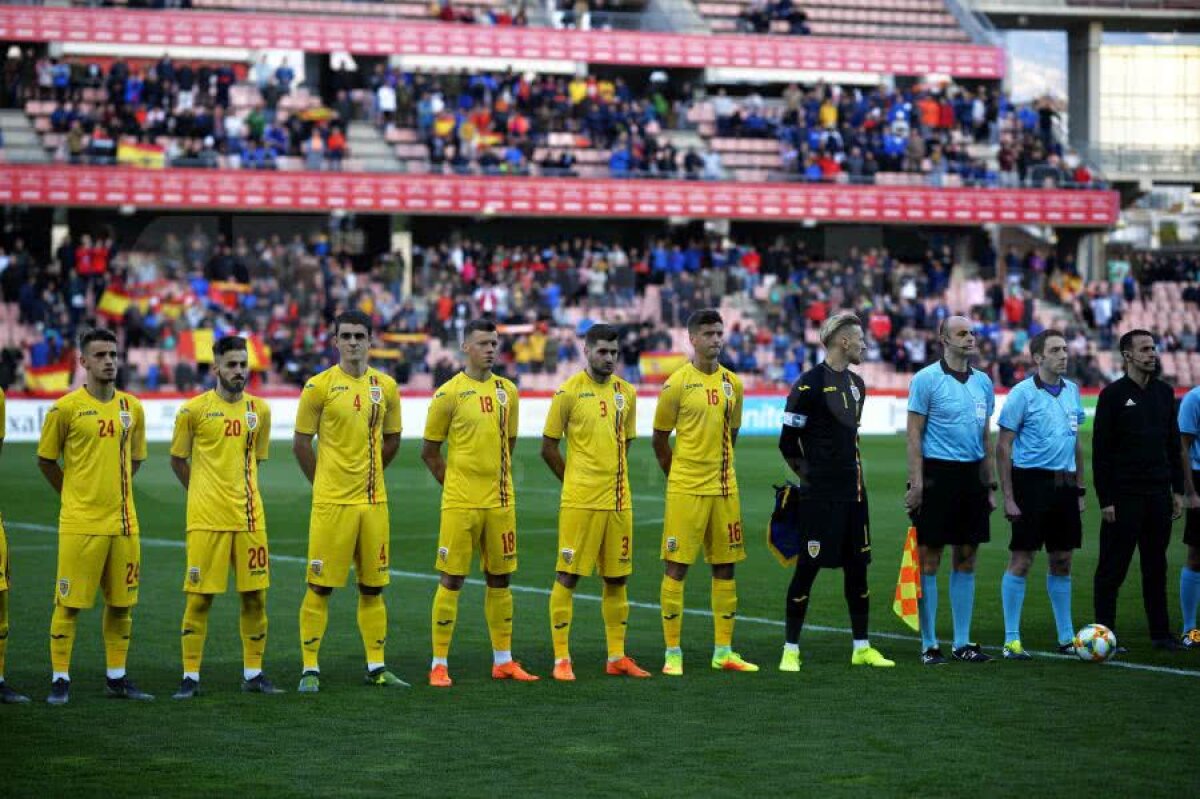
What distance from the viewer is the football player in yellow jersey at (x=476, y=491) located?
38.6 ft

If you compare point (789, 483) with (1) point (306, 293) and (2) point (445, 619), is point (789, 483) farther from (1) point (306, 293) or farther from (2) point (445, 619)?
(1) point (306, 293)

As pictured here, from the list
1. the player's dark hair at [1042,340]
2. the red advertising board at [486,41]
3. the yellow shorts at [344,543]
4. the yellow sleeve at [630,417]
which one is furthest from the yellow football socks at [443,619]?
the red advertising board at [486,41]

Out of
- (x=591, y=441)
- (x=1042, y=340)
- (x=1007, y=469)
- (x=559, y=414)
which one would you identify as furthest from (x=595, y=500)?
(x=1042, y=340)

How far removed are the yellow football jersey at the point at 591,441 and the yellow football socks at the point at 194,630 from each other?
2422 mm

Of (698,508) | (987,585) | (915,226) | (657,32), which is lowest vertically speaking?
(987,585)

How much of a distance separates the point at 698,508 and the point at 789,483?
0.79 m

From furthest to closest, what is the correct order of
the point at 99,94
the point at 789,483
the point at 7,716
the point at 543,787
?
the point at 99,94, the point at 789,483, the point at 7,716, the point at 543,787

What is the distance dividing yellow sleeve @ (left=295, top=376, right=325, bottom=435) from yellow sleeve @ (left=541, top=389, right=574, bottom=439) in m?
1.52

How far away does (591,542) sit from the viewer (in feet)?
39.6

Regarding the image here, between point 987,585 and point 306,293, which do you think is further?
point 306,293

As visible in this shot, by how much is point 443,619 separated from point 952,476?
3499mm

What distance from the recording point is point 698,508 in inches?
480

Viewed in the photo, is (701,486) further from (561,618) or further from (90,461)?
(90,461)

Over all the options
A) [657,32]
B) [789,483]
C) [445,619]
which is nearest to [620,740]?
[445,619]
